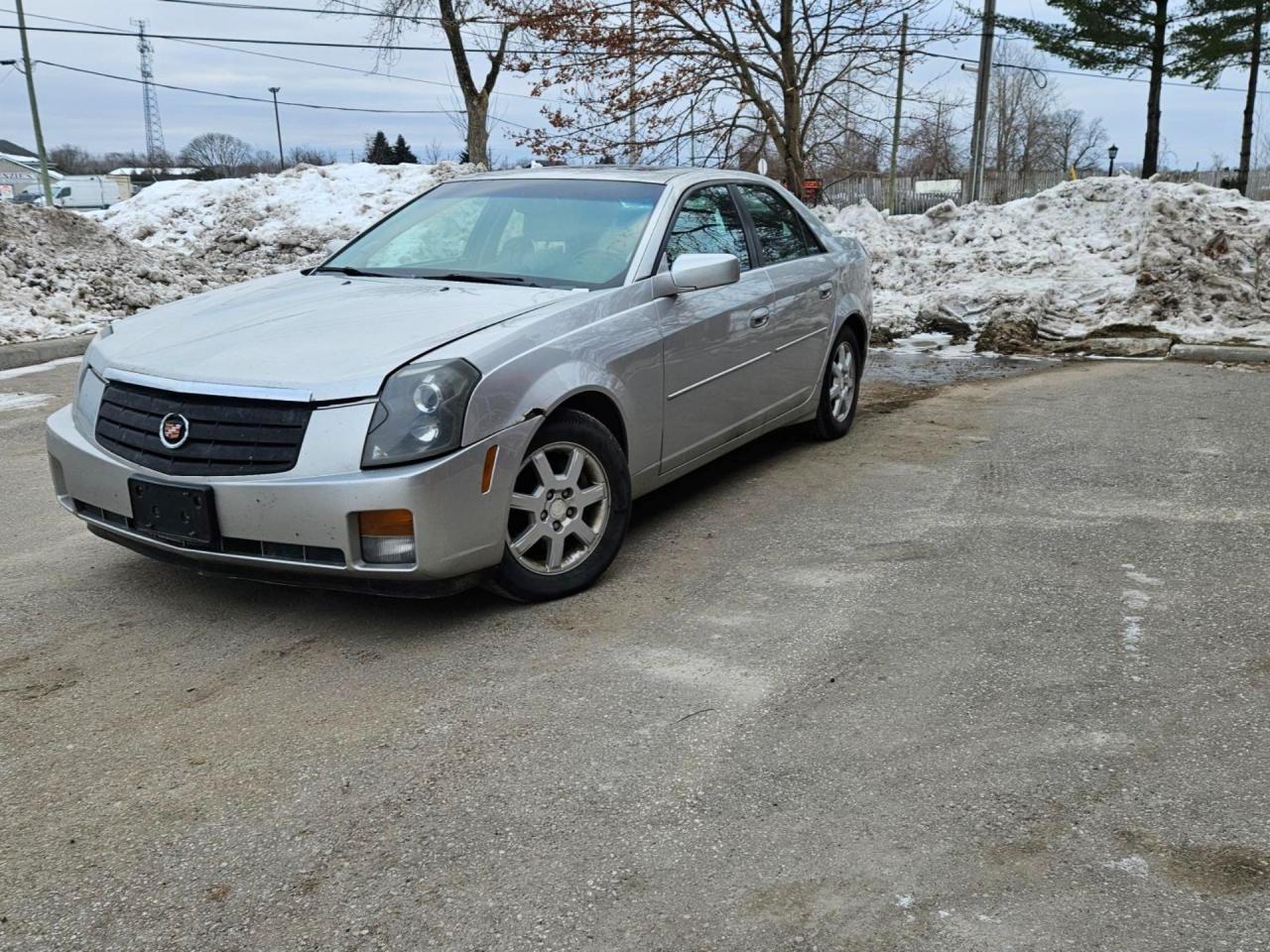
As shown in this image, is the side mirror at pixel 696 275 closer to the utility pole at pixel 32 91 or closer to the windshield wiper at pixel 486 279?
the windshield wiper at pixel 486 279

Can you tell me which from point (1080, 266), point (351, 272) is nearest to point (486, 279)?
point (351, 272)

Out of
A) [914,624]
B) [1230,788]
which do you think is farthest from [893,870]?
[914,624]

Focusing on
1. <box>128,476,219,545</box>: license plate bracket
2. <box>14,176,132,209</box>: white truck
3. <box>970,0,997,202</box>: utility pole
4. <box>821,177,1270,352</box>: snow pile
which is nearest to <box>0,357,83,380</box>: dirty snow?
<box>128,476,219,545</box>: license plate bracket

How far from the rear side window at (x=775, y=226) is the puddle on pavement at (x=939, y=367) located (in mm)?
3134

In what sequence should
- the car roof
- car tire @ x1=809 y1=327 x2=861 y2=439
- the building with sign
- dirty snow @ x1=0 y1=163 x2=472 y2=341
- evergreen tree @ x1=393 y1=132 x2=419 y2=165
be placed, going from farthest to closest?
the building with sign
evergreen tree @ x1=393 y1=132 x2=419 y2=165
dirty snow @ x1=0 y1=163 x2=472 y2=341
car tire @ x1=809 y1=327 x2=861 y2=439
the car roof

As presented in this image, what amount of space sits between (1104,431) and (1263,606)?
10.5 ft

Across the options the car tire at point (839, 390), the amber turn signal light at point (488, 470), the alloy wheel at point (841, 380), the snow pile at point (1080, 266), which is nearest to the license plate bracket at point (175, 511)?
the amber turn signal light at point (488, 470)

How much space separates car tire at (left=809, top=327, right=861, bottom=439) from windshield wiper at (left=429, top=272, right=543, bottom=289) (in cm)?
234

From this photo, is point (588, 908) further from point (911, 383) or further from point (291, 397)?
point (911, 383)

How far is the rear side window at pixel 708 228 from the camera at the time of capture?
5.09 metres

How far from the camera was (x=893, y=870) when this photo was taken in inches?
99.2

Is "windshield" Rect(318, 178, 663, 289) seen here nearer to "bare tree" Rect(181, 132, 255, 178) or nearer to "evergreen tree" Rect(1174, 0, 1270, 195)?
"evergreen tree" Rect(1174, 0, 1270, 195)

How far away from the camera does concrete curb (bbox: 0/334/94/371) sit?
9.88m

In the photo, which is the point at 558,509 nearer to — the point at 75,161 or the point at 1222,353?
the point at 1222,353
